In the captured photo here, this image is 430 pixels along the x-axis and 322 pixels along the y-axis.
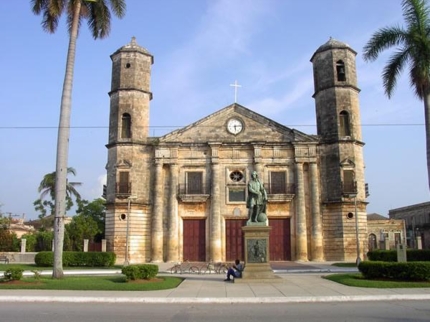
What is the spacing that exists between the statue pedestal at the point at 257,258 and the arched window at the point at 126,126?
18.3 metres

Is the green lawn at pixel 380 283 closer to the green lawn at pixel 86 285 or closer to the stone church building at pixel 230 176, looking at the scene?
the green lawn at pixel 86 285

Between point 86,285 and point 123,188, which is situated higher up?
point 123,188

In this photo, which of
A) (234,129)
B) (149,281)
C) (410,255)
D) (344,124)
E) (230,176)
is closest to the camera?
(149,281)

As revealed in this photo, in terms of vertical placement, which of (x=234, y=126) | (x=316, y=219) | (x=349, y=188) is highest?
(x=234, y=126)

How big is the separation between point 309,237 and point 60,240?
1934cm

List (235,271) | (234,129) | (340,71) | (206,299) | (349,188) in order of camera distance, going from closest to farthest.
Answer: (206,299) < (235,271) < (349,188) < (234,129) < (340,71)

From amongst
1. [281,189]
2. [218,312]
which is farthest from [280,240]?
[218,312]

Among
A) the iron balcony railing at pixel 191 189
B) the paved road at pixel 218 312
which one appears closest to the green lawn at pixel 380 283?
the paved road at pixel 218 312

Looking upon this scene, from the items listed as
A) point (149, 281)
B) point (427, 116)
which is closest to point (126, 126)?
point (149, 281)

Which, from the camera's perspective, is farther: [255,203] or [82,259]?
[82,259]

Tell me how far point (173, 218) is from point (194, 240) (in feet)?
7.64

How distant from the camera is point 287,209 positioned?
32406 millimetres

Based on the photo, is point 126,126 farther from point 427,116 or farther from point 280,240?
point 427,116

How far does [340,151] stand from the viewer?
32.0 metres
